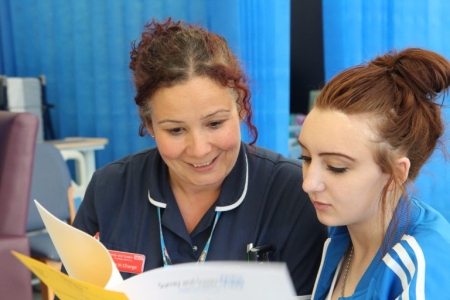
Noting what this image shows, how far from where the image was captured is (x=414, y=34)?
2.14 metres

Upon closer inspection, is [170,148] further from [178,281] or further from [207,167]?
[178,281]

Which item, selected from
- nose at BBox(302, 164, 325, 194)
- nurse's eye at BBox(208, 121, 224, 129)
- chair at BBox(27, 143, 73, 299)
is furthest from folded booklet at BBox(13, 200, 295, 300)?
chair at BBox(27, 143, 73, 299)

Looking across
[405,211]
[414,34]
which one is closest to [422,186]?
[414,34]

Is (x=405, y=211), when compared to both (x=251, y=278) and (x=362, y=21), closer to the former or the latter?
(x=251, y=278)

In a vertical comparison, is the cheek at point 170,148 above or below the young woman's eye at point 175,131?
below

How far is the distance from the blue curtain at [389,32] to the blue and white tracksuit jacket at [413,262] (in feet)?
3.42

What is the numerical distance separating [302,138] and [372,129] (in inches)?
5.1

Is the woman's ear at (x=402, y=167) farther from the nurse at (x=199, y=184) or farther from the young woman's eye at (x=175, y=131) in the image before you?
the young woman's eye at (x=175, y=131)

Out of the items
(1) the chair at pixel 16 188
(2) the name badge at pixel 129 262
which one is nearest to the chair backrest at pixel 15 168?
(1) the chair at pixel 16 188

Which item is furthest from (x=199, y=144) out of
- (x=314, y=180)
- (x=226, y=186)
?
(x=314, y=180)

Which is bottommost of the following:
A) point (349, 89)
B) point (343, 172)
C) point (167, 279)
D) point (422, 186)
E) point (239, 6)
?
point (422, 186)

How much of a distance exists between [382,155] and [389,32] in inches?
53.6

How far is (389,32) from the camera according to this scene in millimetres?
2191

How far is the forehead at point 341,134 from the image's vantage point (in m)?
0.97
